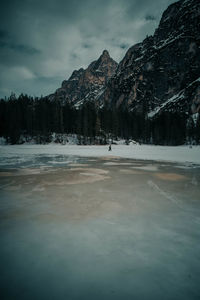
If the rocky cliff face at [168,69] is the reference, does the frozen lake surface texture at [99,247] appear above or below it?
below

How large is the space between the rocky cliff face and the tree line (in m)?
29.9

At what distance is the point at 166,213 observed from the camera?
14.6ft

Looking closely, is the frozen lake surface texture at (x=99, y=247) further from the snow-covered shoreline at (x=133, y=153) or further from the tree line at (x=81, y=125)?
the tree line at (x=81, y=125)

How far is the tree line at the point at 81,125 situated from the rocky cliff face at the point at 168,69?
29.9 meters

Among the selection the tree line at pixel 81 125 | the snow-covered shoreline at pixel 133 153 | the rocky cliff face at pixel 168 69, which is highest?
the rocky cliff face at pixel 168 69

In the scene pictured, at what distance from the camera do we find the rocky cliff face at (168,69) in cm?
11050

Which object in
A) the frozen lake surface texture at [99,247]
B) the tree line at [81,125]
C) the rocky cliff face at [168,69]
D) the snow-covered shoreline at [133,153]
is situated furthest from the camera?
the rocky cliff face at [168,69]

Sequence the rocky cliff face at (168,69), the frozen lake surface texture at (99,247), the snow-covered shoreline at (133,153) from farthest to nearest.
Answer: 1. the rocky cliff face at (168,69)
2. the snow-covered shoreline at (133,153)
3. the frozen lake surface texture at (99,247)

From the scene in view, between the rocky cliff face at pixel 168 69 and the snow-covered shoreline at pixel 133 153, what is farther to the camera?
the rocky cliff face at pixel 168 69

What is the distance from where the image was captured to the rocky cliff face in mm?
110500

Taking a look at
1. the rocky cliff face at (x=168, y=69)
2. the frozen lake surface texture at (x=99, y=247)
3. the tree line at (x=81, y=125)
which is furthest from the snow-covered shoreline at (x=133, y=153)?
the rocky cliff face at (x=168, y=69)

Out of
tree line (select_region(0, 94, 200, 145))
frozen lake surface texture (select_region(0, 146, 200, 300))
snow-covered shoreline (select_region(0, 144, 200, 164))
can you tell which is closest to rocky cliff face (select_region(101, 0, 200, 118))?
tree line (select_region(0, 94, 200, 145))

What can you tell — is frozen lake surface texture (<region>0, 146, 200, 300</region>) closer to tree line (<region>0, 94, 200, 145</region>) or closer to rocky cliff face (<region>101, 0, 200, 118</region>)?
tree line (<region>0, 94, 200, 145</region>)

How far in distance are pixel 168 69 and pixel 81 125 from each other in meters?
102
